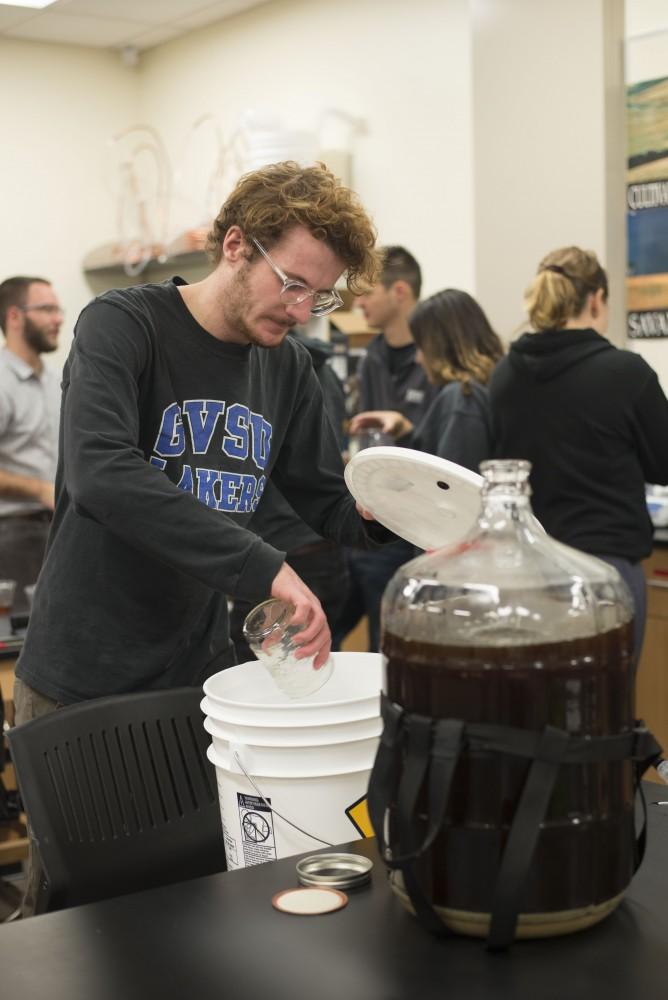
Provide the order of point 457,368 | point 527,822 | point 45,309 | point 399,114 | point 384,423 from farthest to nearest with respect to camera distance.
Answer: point 399,114
point 45,309
point 384,423
point 457,368
point 527,822

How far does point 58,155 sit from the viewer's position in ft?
20.7

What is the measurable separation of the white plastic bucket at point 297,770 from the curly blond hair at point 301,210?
0.68 meters

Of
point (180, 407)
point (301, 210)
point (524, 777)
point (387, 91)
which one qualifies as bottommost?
point (524, 777)

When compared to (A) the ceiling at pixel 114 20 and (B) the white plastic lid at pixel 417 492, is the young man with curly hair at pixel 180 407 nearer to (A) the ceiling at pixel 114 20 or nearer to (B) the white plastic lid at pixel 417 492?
(B) the white plastic lid at pixel 417 492

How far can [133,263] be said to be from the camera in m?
6.13

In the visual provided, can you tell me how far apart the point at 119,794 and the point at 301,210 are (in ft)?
2.72

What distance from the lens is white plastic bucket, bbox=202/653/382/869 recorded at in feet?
4.44

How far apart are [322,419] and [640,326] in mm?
2340

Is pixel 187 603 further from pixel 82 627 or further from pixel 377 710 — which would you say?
pixel 377 710

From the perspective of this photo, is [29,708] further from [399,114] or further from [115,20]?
[115,20]

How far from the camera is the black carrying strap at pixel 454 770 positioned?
3.10 ft

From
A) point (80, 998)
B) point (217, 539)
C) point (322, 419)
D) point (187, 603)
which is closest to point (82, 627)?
point (187, 603)

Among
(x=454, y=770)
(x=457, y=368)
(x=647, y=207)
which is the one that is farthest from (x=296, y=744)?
(x=647, y=207)

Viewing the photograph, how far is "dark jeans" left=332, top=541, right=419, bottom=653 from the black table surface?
259 centimetres
